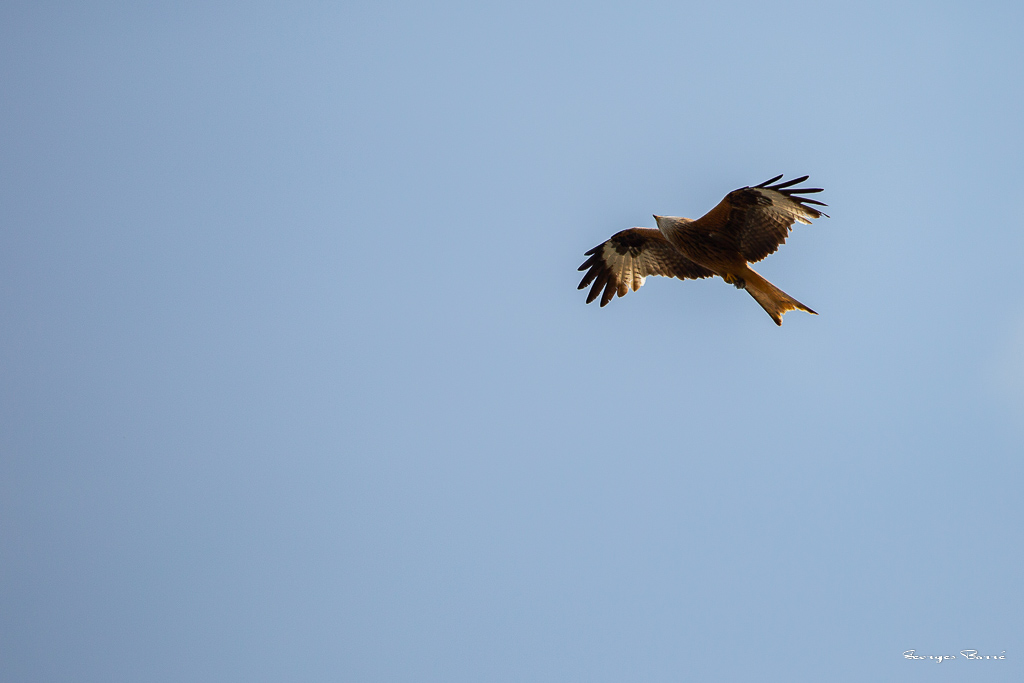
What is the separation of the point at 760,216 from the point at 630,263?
1978 mm

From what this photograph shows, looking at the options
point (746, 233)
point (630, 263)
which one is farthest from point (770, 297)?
point (630, 263)

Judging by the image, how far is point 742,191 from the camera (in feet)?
26.6

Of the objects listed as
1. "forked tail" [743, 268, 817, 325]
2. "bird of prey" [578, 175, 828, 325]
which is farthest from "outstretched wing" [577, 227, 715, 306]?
"forked tail" [743, 268, 817, 325]

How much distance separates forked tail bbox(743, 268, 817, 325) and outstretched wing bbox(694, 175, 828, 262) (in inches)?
9.1

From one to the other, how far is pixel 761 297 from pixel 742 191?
1114 millimetres

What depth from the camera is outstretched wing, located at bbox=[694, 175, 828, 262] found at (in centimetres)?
811

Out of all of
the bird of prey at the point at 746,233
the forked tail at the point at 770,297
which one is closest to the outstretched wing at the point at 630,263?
the bird of prey at the point at 746,233

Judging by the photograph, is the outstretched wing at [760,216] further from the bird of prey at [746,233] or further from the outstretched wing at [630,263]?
the outstretched wing at [630,263]

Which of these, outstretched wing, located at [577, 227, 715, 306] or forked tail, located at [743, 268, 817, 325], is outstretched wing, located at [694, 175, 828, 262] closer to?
forked tail, located at [743, 268, 817, 325]

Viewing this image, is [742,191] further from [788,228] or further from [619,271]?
[619,271]

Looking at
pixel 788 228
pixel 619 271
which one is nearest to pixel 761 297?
pixel 788 228

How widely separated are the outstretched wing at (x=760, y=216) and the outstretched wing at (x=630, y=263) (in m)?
1.16

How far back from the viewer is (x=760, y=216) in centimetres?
827

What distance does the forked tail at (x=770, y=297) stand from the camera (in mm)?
8070
